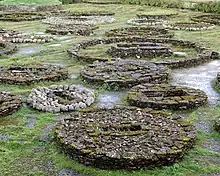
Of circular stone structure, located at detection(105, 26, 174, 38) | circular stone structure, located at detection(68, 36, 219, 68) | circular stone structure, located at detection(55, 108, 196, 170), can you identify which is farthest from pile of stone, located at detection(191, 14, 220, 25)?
circular stone structure, located at detection(55, 108, 196, 170)

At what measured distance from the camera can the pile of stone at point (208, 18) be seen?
2263 centimetres

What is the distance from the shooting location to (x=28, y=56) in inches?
591

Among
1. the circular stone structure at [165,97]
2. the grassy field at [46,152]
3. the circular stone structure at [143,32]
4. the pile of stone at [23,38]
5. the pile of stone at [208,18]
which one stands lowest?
the grassy field at [46,152]

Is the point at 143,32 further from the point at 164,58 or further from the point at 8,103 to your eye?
the point at 8,103

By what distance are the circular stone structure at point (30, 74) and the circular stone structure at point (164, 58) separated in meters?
1.89

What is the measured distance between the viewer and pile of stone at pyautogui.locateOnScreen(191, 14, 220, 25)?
22.6m

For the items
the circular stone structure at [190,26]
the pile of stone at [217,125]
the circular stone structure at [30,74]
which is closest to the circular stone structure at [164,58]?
the circular stone structure at [30,74]

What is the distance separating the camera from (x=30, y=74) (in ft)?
39.3

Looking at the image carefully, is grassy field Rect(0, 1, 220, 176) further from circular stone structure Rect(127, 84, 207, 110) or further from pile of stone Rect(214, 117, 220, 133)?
circular stone structure Rect(127, 84, 207, 110)

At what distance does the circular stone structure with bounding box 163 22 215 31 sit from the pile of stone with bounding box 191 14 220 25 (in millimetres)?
875

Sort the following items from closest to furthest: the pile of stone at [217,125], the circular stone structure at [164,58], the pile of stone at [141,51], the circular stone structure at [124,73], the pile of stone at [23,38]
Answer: the pile of stone at [217,125]
the circular stone structure at [124,73]
the circular stone structure at [164,58]
the pile of stone at [141,51]
the pile of stone at [23,38]

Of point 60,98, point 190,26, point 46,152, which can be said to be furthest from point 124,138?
point 190,26

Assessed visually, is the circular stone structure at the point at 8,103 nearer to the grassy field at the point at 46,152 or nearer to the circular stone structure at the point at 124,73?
the grassy field at the point at 46,152

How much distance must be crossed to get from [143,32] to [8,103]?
10.7 metres
